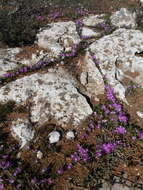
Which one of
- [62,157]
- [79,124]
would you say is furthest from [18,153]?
[79,124]

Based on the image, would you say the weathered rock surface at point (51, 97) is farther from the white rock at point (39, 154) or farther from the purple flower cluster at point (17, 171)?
the purple flower cluster at point (17, 171)

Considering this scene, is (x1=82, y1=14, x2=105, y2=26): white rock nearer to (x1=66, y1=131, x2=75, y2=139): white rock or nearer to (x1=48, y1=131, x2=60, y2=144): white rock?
(x1=66, y1=131, x2=75, y2=139): white rock

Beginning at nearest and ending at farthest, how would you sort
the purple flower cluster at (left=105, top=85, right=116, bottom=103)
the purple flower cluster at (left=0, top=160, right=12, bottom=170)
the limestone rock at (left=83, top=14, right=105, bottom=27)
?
1. the purple flower cluster at (left=0, top=160, right=12, bottom=170)
2. the purple flower cluster at (left=105, top=85, right=116, bottom=103)
3. the limestone rock at (left=83, top=14, right=105, bottom=27)

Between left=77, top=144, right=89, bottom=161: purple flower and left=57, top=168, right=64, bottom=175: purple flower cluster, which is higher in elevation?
left=77, top=144, right=89, bottom=161: purple flower

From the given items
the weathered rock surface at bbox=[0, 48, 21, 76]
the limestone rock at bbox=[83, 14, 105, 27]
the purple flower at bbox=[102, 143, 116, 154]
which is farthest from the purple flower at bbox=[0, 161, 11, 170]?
the limestone rock at bbox=[83, 14, 105, 27]

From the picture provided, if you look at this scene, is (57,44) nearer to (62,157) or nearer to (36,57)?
(36,57)

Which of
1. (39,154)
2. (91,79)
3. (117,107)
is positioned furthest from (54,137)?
(91,79)
